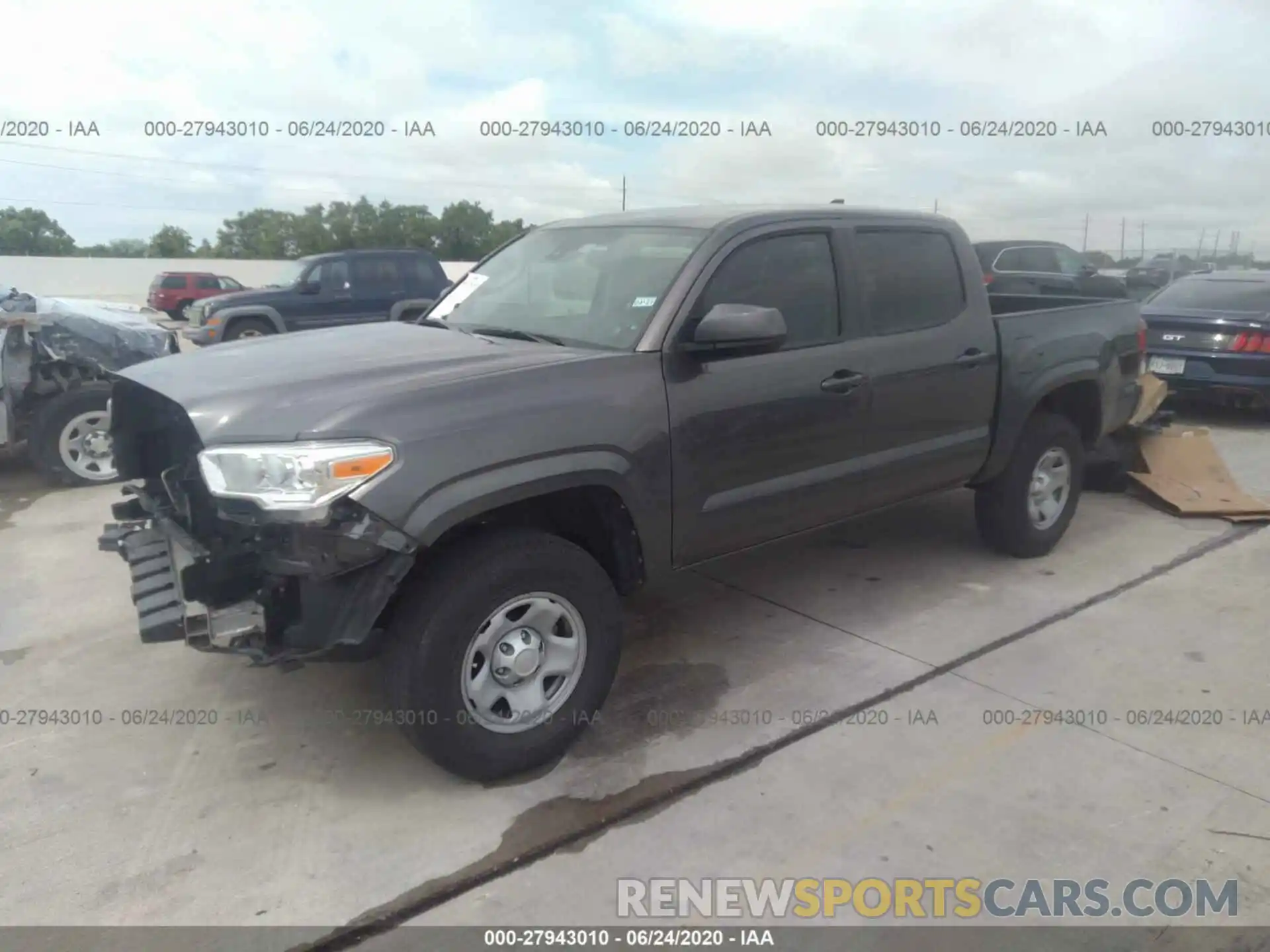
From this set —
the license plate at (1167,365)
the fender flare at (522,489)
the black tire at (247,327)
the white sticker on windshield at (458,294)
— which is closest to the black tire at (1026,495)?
the fender flare at (522,489)

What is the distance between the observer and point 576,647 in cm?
329

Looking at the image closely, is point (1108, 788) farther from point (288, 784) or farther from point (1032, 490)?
point (288, 784)

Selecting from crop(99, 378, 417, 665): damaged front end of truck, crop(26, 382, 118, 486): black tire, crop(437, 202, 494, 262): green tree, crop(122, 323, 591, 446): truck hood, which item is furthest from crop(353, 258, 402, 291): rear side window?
crop(437, 202, 494, 262): green tree

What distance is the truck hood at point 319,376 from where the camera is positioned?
2.80 m

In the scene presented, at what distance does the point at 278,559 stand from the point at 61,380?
5325mm

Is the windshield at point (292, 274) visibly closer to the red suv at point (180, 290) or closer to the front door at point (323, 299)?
the front door at point (323, 299)

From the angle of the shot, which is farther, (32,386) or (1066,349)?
(32,386)

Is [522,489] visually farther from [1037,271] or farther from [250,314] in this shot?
[1037,271]

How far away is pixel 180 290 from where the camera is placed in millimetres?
30297

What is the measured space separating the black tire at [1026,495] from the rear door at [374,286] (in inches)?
399

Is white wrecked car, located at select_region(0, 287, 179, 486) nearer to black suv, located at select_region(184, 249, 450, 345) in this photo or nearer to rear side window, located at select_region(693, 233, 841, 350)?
rear side window, located at select_region(693, 233, 841, 350)

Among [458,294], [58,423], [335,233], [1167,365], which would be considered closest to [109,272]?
[335,233]

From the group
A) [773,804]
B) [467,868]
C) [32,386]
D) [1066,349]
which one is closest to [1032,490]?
[1066,349]

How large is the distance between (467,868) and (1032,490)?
12.4ft
